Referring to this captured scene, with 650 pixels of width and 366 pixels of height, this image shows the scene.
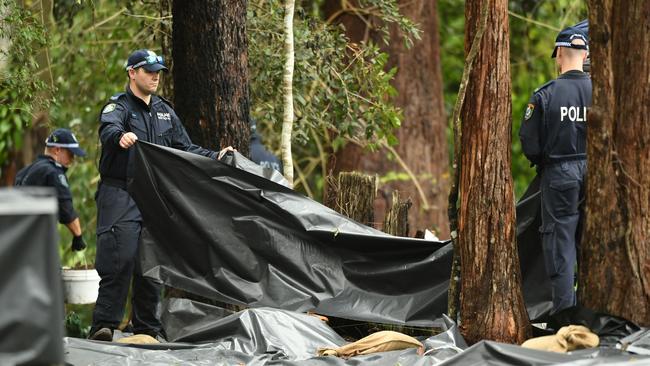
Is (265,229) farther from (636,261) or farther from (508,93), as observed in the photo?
(636,261)

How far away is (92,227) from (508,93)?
900cm

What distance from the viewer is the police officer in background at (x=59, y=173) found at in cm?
978

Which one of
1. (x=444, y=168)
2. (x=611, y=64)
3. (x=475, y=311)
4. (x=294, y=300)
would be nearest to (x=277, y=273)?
(x=294, y=300)

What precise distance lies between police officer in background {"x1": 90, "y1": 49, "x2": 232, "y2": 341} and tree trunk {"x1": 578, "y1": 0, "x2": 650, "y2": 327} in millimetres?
2701

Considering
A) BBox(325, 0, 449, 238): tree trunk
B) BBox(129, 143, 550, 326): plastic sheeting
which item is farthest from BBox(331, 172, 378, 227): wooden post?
BBox(325, 0, 449, 238): tree trunk

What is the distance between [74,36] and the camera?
1458 centimetres

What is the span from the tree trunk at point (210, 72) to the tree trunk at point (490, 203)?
2.28 meters

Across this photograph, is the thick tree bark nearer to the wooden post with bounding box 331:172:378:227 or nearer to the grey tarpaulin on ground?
the wooden post with bounding box 331:172:378:227

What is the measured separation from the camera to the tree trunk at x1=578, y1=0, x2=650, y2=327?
6699mm

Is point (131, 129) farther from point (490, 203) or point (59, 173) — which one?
point (490, 203)

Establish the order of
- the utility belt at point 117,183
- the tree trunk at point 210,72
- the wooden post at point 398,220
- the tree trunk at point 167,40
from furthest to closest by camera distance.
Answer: the tree trunk at point 167,40, the tree trunk at point 210,72, the wooden post at point 398,220, the utility belt at point 117,183

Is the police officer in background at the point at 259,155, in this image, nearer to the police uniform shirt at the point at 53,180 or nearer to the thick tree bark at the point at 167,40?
the thick tree bark at the point at 167,40

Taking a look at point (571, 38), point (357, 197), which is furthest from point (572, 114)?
point (357, 197)

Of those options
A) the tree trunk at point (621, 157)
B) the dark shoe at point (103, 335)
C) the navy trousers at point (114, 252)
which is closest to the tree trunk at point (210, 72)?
the navy trousers at point (114, 252)
